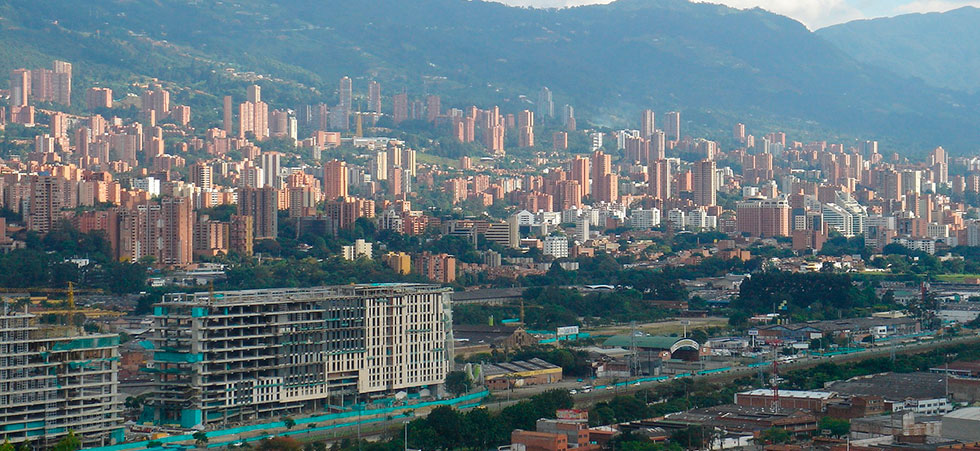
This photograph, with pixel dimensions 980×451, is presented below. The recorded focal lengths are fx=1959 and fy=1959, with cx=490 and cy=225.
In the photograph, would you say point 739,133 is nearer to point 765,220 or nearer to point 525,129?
point 525,129

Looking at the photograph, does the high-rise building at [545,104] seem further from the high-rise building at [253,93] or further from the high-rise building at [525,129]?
the high-rise building at [253,93]

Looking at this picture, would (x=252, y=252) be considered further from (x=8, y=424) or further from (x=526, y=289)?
(x=8, y=424)

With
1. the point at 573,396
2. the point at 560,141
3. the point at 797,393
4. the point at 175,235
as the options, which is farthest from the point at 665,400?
the point at 560,141

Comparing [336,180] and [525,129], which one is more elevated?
[525,129]

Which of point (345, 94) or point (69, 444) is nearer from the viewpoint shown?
point (69, 444)

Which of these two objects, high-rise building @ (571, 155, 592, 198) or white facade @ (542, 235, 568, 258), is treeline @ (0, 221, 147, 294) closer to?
white facade @ (542, 235, 568, 258)

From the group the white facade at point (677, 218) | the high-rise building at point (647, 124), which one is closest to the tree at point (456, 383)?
the white facade at point (677, 218)

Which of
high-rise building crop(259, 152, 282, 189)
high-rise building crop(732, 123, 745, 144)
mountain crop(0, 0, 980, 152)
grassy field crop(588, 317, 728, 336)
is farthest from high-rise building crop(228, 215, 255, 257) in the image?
high-rise building crop(732, 123, 745, 144)

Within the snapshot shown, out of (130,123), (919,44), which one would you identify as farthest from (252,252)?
(919,44)
